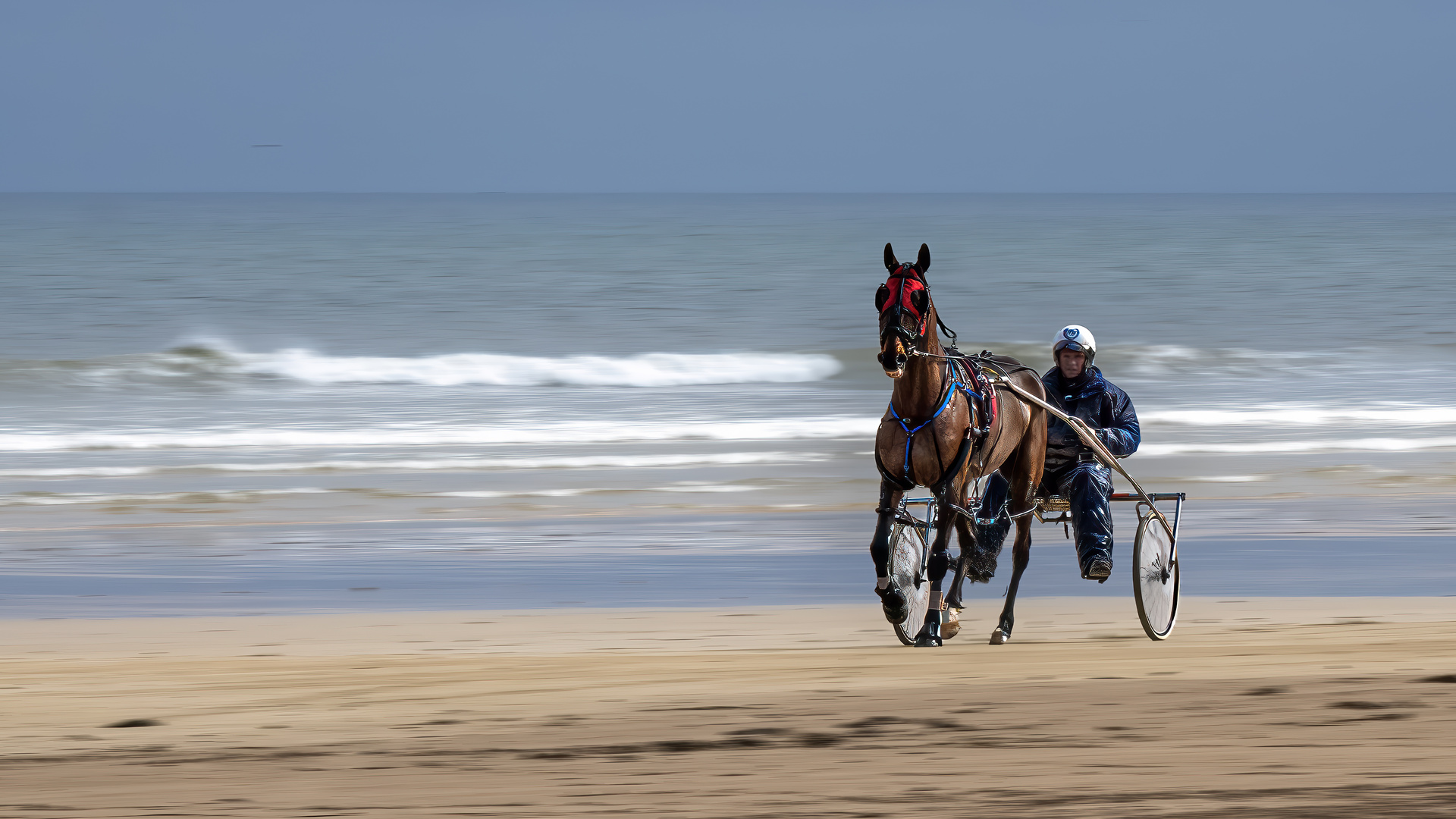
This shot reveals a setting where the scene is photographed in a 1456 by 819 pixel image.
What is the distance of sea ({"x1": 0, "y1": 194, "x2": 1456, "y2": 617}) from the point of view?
11586mm

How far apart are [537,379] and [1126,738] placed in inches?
970

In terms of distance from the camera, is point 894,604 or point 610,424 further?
point 610,424

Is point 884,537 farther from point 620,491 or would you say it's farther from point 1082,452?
point 620,491

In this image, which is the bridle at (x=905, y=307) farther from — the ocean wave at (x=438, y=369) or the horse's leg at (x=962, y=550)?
the ocean wave at (x=438, y=369)

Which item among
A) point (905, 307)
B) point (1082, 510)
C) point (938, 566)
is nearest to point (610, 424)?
point (1082, 510)

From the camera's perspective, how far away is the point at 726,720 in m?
6.54

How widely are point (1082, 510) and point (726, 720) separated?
2.76 meters

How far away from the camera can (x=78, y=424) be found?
2198 centimetres

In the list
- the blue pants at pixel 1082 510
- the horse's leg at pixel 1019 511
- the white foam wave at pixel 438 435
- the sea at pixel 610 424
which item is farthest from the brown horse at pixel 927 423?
the white foam wave at pixel 438 435

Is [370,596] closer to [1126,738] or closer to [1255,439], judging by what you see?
[1126,738]

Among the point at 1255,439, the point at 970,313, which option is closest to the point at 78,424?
the point at 1255,439

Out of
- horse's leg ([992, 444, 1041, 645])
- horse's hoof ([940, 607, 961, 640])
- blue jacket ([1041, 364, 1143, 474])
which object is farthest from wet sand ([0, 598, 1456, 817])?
blue jacket ([1041, 364, 1143, 474])

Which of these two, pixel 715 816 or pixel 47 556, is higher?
pixel 47 556

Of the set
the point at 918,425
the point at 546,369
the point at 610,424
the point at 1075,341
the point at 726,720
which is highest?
the point at 546,369
